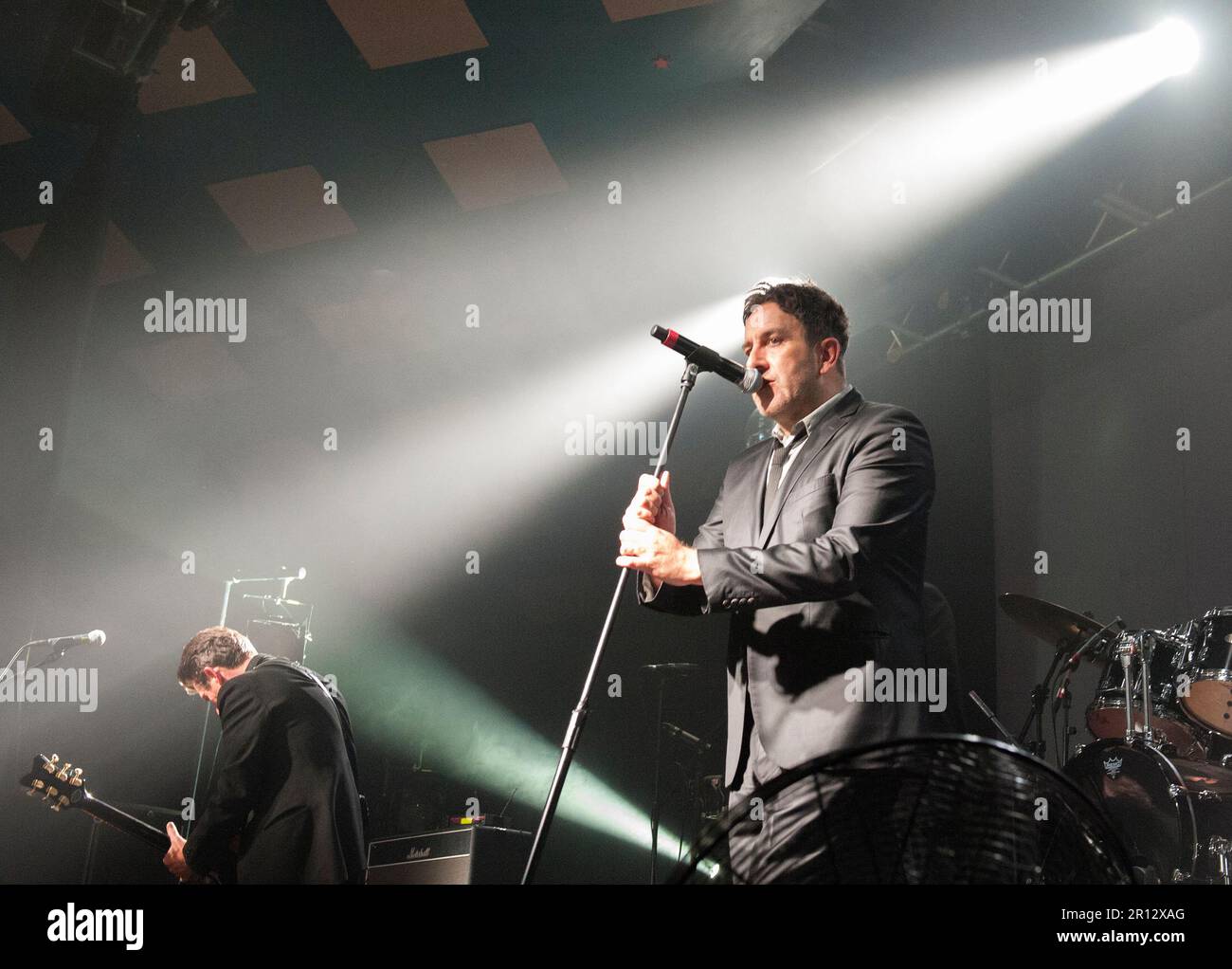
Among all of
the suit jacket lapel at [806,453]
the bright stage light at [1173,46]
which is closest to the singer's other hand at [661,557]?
the suit jacket lapel at [806,453]

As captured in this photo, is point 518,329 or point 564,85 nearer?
point 564,85

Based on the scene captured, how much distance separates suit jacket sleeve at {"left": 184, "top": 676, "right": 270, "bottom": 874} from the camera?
3.27 metres

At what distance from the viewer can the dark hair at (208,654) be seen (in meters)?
3.92

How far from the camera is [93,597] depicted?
16.2 ft

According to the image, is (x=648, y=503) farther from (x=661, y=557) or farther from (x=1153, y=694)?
(x=1153, y=694)

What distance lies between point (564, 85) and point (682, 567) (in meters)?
3.24

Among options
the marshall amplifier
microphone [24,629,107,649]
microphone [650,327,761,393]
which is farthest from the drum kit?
microphone [24,629,107,649]

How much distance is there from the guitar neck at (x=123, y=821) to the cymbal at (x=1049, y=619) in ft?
11.4

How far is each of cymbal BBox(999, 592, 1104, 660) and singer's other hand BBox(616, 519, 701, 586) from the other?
289cm

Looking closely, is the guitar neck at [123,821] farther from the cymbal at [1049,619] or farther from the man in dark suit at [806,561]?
the cymbal at [1049,619]

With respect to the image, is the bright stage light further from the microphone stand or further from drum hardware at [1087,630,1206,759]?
the microphone stand

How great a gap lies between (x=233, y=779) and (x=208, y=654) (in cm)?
79
